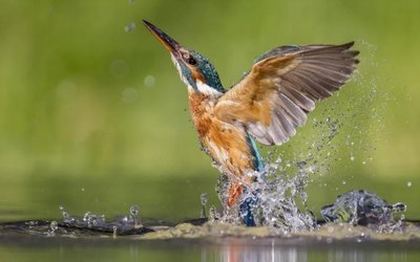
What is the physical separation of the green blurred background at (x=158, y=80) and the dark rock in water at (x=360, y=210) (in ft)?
10.6

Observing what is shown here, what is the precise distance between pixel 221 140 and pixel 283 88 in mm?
462

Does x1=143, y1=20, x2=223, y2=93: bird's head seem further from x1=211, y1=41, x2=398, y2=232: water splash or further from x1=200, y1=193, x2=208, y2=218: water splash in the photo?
x1=200, y1=193, x2=208, y2=218: water splash

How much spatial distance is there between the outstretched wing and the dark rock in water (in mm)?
545

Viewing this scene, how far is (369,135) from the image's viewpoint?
17.5 m

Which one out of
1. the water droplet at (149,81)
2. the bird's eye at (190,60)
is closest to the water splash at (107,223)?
the bird's eye at (190,60)

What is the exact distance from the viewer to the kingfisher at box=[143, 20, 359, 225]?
498 inches

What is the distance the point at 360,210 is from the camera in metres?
13.0

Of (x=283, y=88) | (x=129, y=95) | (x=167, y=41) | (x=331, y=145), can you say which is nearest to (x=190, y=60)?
(x=167, y=41)

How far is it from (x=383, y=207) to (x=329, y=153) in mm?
4057

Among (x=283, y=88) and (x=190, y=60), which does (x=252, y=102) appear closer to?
(x=283, y=88)

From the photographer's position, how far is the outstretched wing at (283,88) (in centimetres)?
1256

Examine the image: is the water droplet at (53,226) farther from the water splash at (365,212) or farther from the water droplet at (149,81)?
the water droplet at (149,81)

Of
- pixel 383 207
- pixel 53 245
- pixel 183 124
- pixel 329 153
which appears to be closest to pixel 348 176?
pixel 329 153

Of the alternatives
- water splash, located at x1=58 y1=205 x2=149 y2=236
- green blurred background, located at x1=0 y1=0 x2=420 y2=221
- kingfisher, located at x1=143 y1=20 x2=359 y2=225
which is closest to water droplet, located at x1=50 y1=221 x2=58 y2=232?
water splash, located at x1=58 y1=205 x2=149 y2=236
